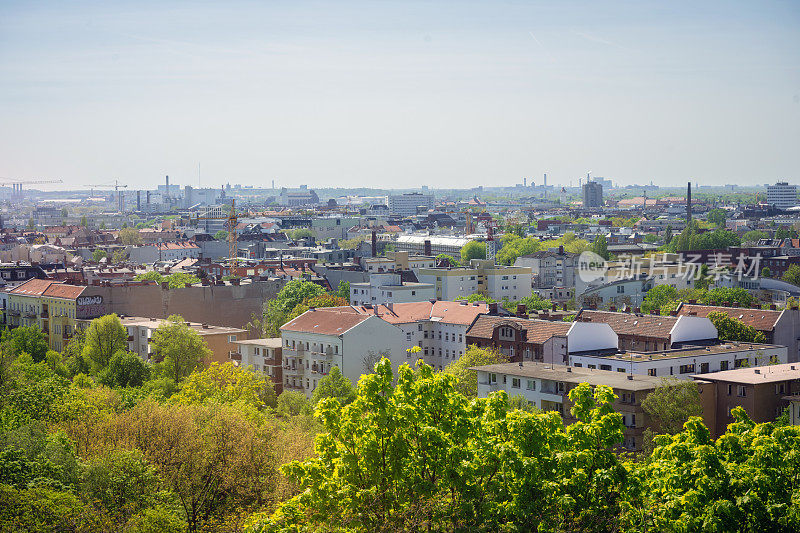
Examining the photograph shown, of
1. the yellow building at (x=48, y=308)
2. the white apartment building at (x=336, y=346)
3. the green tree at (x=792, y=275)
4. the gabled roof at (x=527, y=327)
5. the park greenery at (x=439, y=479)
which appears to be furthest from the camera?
the green tree at (x=792, y=275)

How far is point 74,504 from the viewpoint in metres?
23.8

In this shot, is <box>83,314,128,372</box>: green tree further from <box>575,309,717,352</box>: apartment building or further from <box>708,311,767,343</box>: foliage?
<box>708,311,767,343</box>: foliage

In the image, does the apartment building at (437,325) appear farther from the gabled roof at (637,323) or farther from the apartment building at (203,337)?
the apartment building at (203,337)

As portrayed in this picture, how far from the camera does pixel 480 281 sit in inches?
3290

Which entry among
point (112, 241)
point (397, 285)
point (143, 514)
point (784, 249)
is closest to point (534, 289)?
point (397, 285)

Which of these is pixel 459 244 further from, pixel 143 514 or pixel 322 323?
pixel 143 514

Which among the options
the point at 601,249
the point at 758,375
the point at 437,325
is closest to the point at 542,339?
the point at 437,325

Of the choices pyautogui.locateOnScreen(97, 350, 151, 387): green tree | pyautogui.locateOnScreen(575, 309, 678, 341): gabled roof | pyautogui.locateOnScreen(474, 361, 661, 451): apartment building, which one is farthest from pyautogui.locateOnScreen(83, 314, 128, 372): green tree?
pyautogui.locateOnScreen(575, 309, 678, 341): gabled roof

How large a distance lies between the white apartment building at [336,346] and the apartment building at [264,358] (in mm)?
592

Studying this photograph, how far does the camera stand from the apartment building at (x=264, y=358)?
54.1 metres

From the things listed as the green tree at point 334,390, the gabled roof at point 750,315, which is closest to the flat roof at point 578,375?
the green tree at point 334,390

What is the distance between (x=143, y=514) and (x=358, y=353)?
26.4 m

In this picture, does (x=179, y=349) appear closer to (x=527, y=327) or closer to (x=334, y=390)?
(x=334, y=390)

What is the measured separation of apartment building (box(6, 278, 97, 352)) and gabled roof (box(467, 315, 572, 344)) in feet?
80.9
